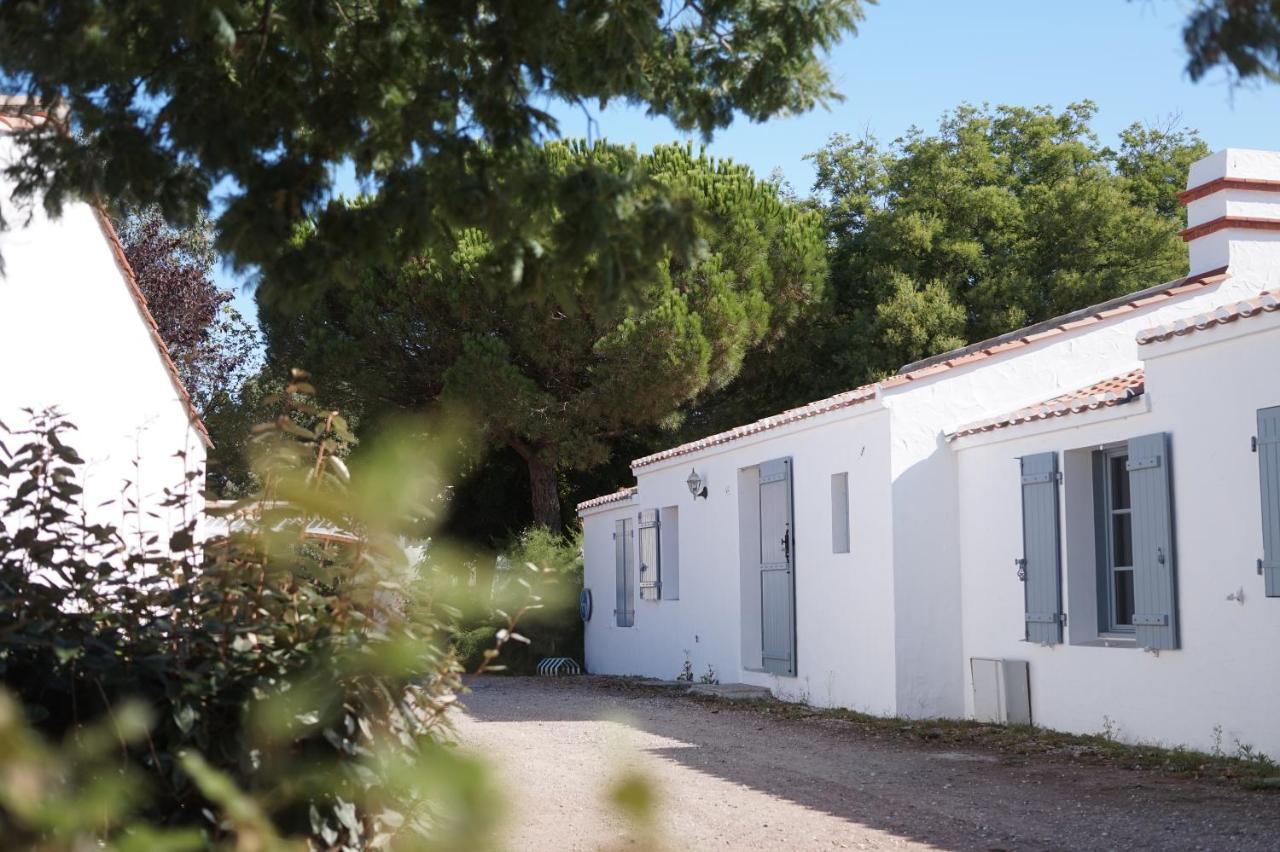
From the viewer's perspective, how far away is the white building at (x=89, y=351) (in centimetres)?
934

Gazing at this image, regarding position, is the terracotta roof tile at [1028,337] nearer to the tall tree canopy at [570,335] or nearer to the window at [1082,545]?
the window at [1082,545]

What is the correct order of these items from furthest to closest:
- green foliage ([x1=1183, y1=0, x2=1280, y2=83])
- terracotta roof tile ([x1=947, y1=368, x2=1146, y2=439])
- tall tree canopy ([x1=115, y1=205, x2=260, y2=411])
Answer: tall tree canopy ([x1=115, y1=205, x2=260, y2=411]) → terracotta roof tile ([x1=947, y1=368, x2=1146, y2=439]) → green foliage ([x1=1183, y1=0, x2=1280, y2=83])

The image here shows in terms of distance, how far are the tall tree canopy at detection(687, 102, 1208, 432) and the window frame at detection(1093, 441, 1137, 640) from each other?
13.1 m

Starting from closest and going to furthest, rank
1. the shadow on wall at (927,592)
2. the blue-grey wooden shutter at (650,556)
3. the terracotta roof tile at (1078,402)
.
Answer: the terracotta roof tile at (1078,402)
the shadow on wall at (927,592)
the blue-grey wooden shutter at (650,556)

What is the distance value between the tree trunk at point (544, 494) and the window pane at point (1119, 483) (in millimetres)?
14238

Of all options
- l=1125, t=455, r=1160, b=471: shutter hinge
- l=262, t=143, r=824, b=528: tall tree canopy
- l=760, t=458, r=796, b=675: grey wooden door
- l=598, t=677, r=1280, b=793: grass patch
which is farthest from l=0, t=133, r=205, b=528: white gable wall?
l=262, t=143, r=824, b=528: tall tree canopy

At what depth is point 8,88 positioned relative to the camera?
174 inches

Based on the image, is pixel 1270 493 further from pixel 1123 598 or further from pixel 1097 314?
pixel 1097 314

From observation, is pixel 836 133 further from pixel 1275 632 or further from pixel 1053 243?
pixel 1275 632

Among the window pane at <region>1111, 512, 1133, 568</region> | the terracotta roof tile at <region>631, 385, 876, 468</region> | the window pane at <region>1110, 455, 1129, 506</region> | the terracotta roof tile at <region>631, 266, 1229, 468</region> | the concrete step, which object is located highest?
the terracotta roof tile at <region>631, 266, 1229, 468</region>

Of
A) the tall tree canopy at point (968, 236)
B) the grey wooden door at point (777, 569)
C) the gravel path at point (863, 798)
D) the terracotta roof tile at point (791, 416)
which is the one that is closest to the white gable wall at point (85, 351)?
the gravel path at point (863, 798)

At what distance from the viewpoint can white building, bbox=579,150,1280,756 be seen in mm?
8438

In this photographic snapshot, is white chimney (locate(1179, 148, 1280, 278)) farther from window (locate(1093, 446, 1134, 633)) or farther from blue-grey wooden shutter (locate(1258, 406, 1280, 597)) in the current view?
blue-grey wooden shutter (locate(1258, 406, 1280, 597))

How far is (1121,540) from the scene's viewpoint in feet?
33.2
